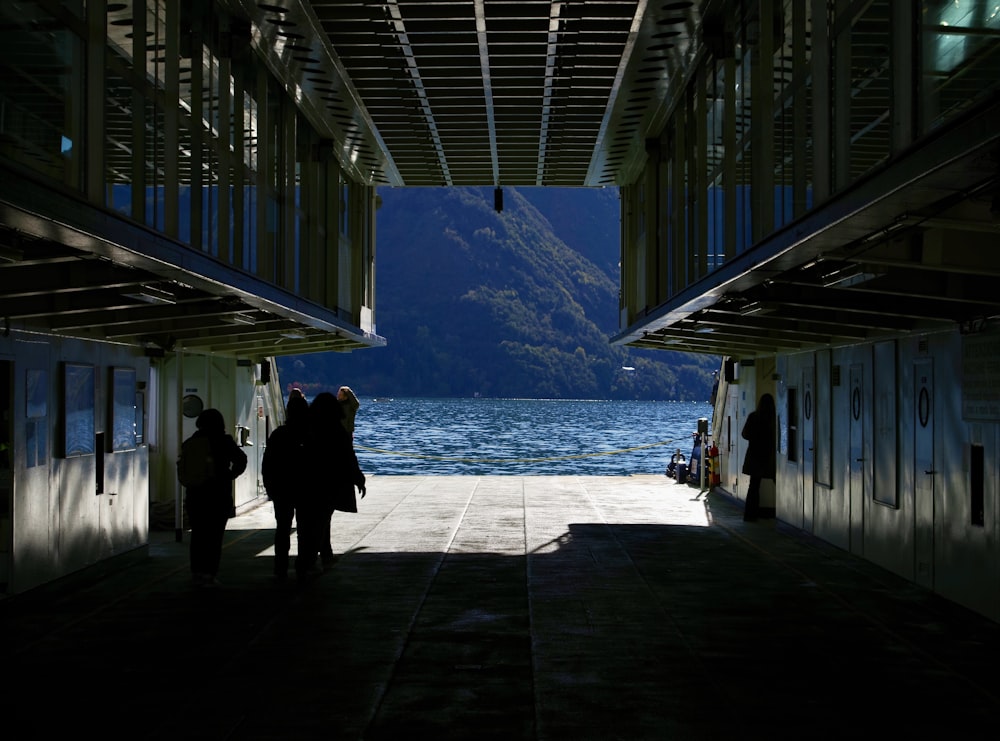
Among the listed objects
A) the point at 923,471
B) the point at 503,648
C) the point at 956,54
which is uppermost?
the point at 956,54

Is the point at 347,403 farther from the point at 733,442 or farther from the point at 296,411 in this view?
the point at 733,442

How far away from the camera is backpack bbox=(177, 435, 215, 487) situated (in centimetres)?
1100

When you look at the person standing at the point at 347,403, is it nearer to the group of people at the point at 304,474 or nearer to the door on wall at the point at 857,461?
the group of people at the point at 304,474

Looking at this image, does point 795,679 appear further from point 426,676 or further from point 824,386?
point 824,386

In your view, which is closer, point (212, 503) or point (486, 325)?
point (212, 503)

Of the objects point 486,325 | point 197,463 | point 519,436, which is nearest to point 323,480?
point 197,463

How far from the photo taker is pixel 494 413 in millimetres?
117562

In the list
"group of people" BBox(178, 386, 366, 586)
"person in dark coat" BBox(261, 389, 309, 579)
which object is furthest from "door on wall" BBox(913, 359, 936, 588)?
"person in dark coat" BBox(261, 389, 309, 579)

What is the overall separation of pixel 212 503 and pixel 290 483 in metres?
0.82

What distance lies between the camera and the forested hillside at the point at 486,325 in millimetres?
153375

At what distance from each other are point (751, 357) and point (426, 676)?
12630mm

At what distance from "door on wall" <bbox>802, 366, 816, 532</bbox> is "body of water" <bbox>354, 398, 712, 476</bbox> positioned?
895 cm

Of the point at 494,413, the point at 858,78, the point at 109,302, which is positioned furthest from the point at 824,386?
the point at 494,413

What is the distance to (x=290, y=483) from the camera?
1172 centimetres
